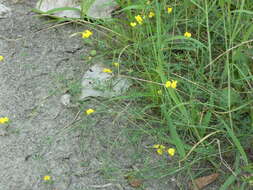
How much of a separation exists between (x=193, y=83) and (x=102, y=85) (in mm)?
443

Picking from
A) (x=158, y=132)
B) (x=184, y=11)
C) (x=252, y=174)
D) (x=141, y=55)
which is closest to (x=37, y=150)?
(x=158, y=132)

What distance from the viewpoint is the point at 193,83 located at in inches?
66.5

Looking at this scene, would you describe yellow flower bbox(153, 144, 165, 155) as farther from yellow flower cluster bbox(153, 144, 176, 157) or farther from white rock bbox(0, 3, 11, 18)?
white rock bbox(0, 3, 11, 18)

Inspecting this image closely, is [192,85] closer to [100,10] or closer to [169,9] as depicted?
[169,9]

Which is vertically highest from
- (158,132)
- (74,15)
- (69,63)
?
(74,15)

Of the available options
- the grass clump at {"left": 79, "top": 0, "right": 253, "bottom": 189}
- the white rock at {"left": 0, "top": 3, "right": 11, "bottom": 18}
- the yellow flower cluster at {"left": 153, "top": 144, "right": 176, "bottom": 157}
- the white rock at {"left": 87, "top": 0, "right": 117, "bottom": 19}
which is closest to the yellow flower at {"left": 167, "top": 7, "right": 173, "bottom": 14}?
the grass clump at {"left": 79, "top": 0, "right": 253, "bottom": 189}

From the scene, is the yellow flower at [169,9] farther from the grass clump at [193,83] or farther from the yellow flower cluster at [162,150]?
the yellow flower cluster at [162,150]

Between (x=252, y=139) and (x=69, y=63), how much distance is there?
102cm

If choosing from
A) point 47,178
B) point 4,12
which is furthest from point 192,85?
point 4,12

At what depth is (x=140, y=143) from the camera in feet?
5.45

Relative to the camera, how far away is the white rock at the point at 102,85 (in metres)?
1.83

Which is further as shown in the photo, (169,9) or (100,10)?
(100,10)

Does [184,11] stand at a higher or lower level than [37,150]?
higher

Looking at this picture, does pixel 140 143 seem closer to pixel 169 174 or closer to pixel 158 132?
pixel 158 132
